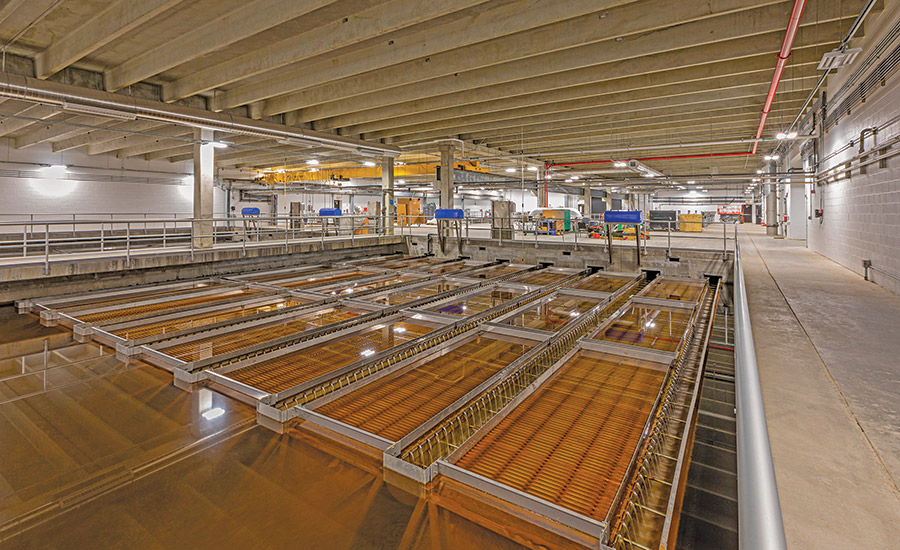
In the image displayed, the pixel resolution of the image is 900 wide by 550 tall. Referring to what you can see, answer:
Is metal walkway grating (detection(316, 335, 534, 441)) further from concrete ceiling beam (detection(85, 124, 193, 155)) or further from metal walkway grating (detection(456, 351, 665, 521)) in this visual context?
concrete ceiling beam (detection(85, 124, 193, 155))

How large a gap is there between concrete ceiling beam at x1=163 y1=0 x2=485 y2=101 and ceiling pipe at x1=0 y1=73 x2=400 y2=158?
61 centimetres

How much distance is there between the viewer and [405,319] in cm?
677

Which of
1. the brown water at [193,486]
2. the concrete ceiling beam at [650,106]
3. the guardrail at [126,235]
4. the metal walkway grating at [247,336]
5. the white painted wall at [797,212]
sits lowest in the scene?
the brown water at [193,486]

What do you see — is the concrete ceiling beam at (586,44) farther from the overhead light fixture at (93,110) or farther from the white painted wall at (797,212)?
the white painted wall at (797,212)

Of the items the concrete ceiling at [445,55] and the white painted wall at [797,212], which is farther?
the white painted wall at [797,212]

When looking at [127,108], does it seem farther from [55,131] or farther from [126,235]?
[55,131]

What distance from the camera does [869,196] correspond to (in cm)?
719

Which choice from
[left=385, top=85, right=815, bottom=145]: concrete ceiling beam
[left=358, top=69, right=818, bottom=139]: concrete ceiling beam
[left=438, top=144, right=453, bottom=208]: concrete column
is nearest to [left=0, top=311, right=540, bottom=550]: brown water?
[left=358, top=69, right=818, bottom=139]: concrete ceiling beam

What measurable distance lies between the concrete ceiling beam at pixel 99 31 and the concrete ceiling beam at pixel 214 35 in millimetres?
750

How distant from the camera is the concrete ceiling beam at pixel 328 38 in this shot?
228 inches

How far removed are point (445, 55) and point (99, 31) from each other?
529 centimetres

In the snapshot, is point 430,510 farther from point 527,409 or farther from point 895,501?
point 895,501

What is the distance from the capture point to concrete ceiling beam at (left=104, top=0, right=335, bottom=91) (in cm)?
581

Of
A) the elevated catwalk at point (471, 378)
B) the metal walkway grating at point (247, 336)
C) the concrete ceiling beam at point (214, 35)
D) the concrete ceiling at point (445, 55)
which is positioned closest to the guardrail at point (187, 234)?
the elevated catwalk at point (471, 378)
